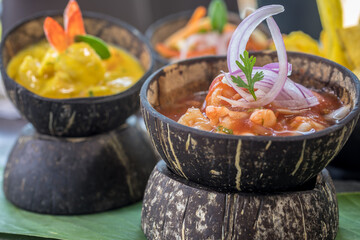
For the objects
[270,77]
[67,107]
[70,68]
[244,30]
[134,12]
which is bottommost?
[134,12]

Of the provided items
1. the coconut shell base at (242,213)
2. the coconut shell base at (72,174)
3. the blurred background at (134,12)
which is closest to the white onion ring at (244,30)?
the coconut shell base at (242,213)

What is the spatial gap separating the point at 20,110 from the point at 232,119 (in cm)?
122

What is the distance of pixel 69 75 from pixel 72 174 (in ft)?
1.61

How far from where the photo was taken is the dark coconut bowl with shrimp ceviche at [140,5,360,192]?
6.47ft

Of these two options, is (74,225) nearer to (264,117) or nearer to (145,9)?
(264,117)

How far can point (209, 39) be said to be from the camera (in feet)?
13.4

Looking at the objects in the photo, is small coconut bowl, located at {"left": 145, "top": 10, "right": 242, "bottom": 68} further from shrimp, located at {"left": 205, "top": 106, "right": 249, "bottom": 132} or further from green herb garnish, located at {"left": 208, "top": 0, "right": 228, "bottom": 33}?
shrimp, located at {"left": 205, "top": 106, "right": 249, "bottom": 132}

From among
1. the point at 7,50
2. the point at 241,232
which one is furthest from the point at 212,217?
the point at 7,50

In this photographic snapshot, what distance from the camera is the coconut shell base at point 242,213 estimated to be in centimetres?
212

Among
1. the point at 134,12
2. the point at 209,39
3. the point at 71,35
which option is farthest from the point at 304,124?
the point at 134,12

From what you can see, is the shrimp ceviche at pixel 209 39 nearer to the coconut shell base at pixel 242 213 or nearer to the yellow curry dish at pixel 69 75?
the yellow curry dish at pixel 69 75

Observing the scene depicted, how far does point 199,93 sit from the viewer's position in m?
2.59

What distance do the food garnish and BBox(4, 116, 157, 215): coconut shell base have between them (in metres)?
0.44

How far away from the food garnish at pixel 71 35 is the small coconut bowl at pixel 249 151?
2.08 feet
